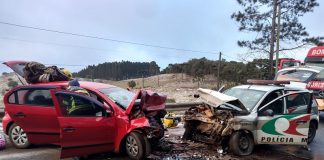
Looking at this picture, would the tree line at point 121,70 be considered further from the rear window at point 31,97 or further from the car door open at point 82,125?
the car door open at point 82,125

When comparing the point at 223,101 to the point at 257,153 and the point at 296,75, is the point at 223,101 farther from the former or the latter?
the point at 296,75

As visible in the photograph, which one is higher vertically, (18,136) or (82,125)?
(82,125)

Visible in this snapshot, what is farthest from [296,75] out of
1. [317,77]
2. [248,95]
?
[248,95]

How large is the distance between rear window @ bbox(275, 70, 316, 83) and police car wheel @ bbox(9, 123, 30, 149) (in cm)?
1137

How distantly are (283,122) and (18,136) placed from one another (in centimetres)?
611

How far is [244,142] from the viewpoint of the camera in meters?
8.71

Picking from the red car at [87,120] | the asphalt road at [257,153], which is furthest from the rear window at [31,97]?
the asphalt road at [257,153]

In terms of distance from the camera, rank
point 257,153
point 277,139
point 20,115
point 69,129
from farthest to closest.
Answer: point 257,153, point 277,139, point 20,115, point 69,129

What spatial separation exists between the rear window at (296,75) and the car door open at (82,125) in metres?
10.7

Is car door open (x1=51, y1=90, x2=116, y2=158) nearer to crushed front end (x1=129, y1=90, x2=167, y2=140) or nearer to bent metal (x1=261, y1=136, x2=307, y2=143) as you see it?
crushed front end (x1=129, y1=90, x2=167, y2=140)

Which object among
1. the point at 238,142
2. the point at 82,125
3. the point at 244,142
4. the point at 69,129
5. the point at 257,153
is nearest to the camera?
the point at 69,129

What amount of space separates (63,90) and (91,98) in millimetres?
552

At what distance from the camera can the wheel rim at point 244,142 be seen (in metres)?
8.62

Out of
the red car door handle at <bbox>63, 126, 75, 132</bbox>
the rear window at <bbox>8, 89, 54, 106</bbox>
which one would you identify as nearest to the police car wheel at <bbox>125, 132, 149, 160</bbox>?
the red car door handle at <bbox>63, 126, 75, 132</bbox>
